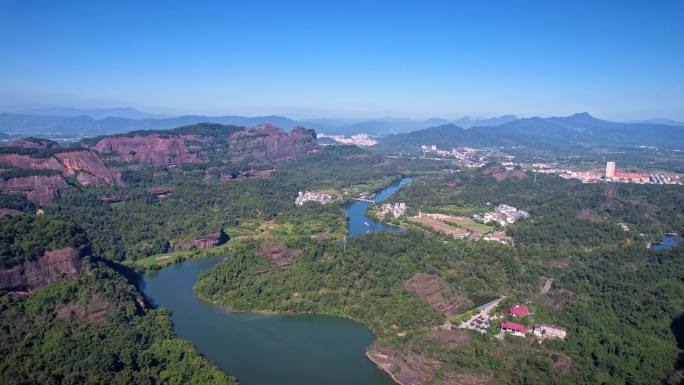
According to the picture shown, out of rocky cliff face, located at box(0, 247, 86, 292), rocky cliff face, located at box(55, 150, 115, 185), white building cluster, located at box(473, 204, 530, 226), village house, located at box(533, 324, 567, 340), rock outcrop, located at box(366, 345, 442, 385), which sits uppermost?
rocky cliff face, located at box(55, 150, 115, 185)

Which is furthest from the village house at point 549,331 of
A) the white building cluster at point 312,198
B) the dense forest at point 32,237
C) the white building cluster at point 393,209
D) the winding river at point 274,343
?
the white building cluster at point 312,198

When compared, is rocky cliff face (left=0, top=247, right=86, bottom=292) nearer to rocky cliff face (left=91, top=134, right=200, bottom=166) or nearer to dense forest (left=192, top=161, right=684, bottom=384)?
dense forest (left=192, top=161, right=684, bottom=384)

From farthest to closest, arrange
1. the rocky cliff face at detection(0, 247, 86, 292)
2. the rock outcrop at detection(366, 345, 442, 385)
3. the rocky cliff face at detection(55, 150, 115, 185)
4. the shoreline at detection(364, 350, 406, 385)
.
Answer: the rocky cliff face at detection(55, 150, 115, 185) < the rocky cliff face at detection(0, 247, 86, 292) < the shoreline at detection(364, 350, 406, 385) < the rock outcrop at detection(366, 345, 442, 385)

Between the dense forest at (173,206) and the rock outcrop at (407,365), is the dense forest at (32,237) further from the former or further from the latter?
the rock outcrop at (407,365)

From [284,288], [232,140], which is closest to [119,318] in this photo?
[284,288]

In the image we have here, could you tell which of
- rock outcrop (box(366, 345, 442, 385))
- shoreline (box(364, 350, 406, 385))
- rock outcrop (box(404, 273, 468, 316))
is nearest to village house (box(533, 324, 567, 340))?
rock outcrop (box(404, 273, 468, 316))

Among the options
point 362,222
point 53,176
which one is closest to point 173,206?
point 53,176

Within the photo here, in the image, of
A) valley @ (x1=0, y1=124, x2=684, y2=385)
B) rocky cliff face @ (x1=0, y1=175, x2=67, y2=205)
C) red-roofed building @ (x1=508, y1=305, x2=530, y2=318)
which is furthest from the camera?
rocky cliff face @ (x1=0, y1=175, x2=67, y2=205)

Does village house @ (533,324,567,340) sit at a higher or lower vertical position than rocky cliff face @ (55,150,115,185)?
lower
